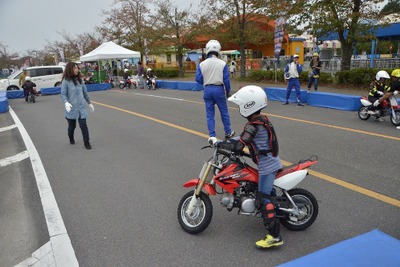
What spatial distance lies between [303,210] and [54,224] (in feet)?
9.36

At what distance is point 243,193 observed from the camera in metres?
3.46

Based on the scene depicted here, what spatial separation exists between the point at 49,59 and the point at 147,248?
67230 millimetres

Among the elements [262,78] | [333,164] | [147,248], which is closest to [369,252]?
[147,248]

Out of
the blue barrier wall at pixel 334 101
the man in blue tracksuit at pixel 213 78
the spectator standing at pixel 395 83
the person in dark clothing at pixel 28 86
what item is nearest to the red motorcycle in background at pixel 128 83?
the person in dark clothing at pixel 28 86

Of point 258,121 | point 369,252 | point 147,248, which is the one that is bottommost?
point 147,248

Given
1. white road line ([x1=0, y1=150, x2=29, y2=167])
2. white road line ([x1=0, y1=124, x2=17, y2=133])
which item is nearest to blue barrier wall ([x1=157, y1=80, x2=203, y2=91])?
white road line ([x1=0, y1=124, x2=17, y2=133])

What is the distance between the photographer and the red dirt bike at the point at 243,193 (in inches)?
131

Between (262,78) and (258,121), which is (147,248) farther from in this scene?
(262,78)

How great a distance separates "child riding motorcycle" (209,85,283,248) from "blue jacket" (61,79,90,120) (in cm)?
487

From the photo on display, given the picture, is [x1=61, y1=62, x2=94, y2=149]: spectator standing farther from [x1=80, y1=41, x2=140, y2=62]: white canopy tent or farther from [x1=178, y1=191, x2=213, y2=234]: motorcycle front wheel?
[x1=80, y1=41, x2=140, y2=62]: white canopy tent

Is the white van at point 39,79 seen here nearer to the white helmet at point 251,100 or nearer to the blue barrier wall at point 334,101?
the blue barrier wall at point 334,101

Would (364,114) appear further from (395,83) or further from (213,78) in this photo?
(213,78)

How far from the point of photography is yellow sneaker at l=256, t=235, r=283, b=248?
3206mm

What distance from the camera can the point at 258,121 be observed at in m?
3.21
